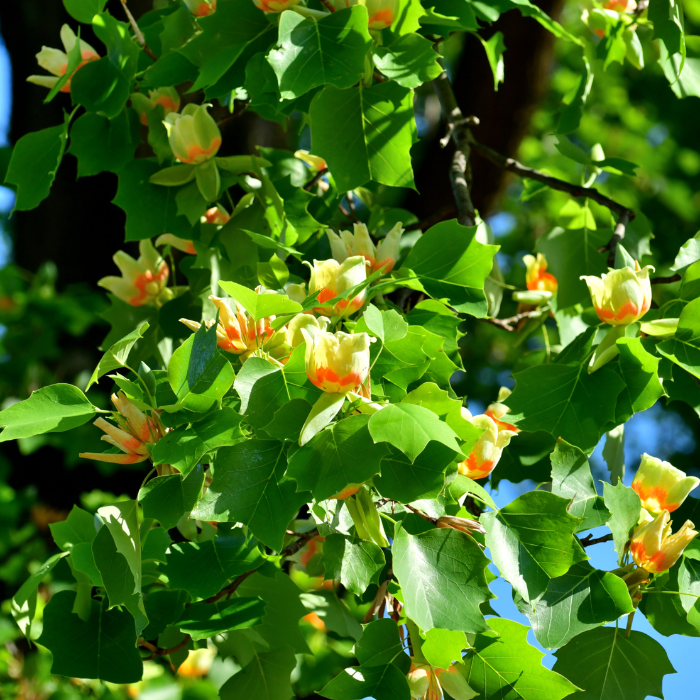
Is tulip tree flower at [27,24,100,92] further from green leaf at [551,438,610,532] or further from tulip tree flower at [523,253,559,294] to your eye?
green leaf at [551,438,610,532]

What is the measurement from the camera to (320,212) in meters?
1.23

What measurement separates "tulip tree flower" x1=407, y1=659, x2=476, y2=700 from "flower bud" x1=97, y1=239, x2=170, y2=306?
752 mm

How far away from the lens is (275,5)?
0.92 m

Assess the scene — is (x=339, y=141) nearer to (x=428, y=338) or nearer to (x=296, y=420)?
(x=428, y=338)

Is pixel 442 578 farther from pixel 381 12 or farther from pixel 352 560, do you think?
pixel 381 12

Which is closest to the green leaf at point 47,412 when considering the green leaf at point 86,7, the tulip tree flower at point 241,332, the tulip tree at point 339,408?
the tulip tree at point 339,408

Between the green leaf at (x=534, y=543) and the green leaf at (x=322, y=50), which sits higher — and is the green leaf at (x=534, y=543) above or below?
below

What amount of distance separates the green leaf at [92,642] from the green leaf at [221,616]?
0.22 ft

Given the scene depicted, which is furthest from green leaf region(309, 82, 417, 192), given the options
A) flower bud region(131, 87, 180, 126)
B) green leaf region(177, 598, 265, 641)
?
green leaf region(177, 598, 265, 641)

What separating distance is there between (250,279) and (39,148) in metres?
0.41

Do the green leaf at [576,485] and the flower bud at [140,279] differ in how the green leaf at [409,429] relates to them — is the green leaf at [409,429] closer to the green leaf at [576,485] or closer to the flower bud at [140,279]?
the green leaf at [576,485]

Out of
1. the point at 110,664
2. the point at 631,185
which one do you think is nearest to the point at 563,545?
the point at 110,664

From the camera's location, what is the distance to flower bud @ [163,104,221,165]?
1.02 meters

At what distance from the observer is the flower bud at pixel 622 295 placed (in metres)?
0.83
